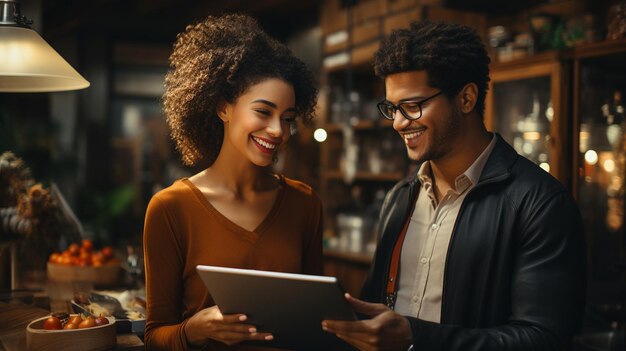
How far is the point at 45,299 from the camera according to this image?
2582mm

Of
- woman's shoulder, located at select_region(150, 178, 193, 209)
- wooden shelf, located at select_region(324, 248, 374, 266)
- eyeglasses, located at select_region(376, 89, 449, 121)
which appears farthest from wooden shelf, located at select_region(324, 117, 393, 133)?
woman's shoulder, located at select_region(150, 178, 193, 209)

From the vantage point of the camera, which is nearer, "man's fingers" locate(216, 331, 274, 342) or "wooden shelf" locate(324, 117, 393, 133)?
"man's fingers" locate(216, 331, 274, 342)

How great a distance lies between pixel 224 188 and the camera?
2068mm

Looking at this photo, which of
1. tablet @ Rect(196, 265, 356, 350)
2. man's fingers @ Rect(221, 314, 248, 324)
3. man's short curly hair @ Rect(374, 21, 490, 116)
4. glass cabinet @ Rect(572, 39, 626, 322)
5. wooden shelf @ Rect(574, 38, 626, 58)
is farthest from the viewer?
glass cabinet @ Rect(572, 39, 626, 322)

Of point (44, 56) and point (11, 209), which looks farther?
point (11, 209)

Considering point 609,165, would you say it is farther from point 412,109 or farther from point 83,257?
point 83,257

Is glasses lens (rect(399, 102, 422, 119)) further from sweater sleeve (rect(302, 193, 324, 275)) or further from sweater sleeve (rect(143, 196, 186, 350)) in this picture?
sweater sleeve (rect(143, 196, 186, 350))

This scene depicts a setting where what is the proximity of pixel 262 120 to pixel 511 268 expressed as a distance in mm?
860

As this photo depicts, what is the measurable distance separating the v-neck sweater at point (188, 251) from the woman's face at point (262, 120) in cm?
21

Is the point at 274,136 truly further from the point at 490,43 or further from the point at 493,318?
the point at 490,43

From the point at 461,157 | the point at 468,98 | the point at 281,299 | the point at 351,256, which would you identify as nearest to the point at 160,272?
the point at 281,299

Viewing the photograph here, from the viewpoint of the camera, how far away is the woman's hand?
1.70 metres

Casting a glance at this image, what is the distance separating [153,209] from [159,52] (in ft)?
19.6

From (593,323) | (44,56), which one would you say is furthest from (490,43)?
(44,56)
